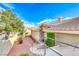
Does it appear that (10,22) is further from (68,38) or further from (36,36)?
(68,38)

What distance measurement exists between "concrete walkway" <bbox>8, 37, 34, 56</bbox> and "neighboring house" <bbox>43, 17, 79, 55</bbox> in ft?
0.76

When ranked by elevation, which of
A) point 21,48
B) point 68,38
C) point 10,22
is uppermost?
point 10,22

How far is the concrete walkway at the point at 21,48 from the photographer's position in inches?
66.2

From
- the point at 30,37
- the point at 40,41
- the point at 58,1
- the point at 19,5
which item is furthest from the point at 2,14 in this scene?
the point at 58,1

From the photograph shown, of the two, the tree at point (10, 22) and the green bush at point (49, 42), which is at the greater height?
the tree at point (10, 22)

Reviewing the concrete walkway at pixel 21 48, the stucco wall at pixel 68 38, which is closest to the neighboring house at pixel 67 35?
the stucco wall at pixel 68 38

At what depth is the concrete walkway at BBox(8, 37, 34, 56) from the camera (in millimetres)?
1682

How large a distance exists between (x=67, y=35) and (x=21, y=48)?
21.1 inches

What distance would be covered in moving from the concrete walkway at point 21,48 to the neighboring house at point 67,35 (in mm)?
232

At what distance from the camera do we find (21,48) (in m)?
1.69

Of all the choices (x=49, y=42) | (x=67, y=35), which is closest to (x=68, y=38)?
(x=67, y=35)

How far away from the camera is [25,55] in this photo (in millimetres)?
1687

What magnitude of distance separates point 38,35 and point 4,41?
0.39 meters

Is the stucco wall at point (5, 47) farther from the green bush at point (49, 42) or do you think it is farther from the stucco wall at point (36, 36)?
the green bush at point (49, 42)
